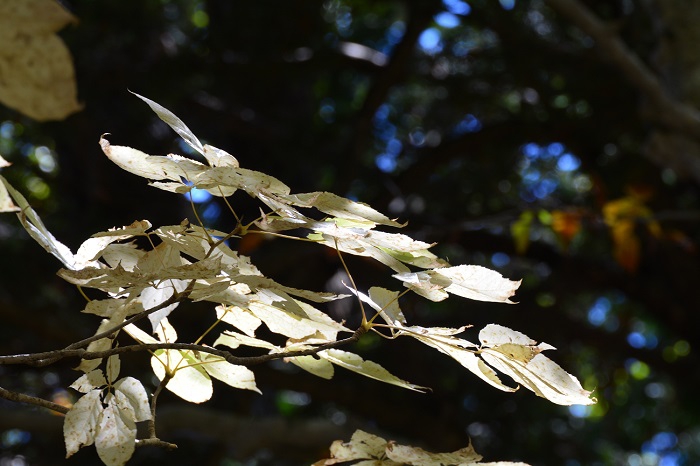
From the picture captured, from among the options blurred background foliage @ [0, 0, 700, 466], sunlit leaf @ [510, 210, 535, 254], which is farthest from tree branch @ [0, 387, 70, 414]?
sunlit leaf @ [510, 210, 535, 254]

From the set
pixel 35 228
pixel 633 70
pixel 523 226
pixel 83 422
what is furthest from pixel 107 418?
pixel 523 226

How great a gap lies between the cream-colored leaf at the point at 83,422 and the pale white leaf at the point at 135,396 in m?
0.03

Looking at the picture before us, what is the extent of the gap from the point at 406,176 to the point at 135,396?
2924mm

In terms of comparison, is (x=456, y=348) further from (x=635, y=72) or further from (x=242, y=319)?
(x=635, y=72)

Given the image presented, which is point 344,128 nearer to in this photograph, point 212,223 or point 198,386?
A: point 212,223

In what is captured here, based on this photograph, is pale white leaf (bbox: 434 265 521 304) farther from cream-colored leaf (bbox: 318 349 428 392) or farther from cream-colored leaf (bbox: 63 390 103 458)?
cream-colored leaf (bbox: 63 390 103 458)

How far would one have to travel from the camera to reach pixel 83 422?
484 millimetres

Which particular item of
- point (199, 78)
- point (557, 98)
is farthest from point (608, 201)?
point (199, 78)

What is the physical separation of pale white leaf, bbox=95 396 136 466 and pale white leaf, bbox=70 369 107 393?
0.02 meters

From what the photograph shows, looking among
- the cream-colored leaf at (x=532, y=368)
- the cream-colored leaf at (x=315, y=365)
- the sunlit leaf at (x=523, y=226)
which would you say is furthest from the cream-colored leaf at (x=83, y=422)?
the sunlit leaf at (x=523, y=226)

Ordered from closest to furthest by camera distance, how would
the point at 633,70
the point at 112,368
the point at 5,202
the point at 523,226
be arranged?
the point at 5,202, the point at 112,368, the point at 633,70, the point at 523,226

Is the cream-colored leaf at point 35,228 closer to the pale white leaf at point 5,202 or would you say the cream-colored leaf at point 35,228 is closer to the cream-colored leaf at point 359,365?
the pale white leaf at point 5,202

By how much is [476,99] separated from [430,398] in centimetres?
125

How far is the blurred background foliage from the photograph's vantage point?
2.80 metres
